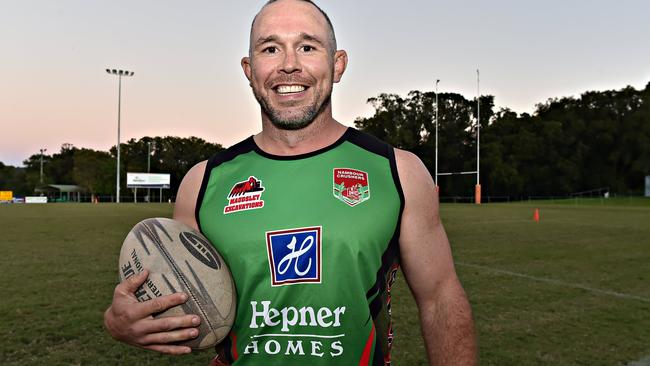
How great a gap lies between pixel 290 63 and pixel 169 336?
3.67ft

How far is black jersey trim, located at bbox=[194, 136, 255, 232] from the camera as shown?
2158 millimetres

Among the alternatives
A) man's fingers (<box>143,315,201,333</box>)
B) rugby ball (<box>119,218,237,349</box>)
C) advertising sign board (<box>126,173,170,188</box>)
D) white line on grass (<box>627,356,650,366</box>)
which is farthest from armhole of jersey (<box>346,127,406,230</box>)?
advertising sign board (<box>126,173,170,188</box>)

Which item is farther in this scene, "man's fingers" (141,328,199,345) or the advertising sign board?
the advertising sign board

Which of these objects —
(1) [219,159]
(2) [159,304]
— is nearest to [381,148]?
(1) [219,159]

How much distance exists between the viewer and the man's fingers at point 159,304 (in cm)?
175

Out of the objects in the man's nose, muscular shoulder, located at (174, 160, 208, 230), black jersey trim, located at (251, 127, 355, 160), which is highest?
the man's nose

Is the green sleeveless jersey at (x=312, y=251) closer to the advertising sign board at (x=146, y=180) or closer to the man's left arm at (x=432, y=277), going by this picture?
the man's left arm at (x=432, y=277)

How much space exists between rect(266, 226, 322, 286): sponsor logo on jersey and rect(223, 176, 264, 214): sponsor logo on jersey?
0.18m

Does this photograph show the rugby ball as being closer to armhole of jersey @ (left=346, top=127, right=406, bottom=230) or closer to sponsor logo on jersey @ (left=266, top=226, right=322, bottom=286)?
sponsor logo on jersey @ (left=266, top=226, right=322, bottom=286)

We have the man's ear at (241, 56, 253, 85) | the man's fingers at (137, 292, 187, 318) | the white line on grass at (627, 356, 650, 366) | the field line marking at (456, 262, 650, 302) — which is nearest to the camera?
the man's fingers at (137, 292, 187, 318)

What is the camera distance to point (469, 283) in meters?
8.09

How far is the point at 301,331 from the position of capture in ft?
6.05

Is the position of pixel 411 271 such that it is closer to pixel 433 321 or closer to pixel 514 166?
pixel 433 321

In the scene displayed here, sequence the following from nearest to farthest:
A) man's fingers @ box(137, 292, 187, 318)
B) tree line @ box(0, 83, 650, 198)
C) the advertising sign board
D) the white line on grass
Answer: man's fingers @ box(137, 292, 187, 318) < the white line on grass < tree line @ box(0, 83, 650, 198) < the advertising sign board
